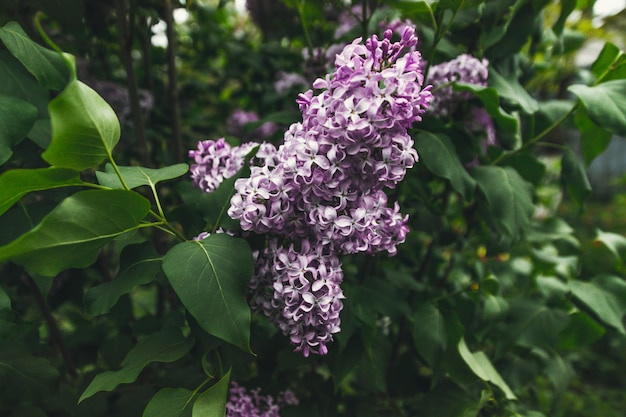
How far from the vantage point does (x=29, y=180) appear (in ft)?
2.34

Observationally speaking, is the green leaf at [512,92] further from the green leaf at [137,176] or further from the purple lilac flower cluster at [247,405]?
the purple lilac flower cluster at [247,405]

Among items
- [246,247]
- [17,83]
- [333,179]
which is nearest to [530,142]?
[333,179]

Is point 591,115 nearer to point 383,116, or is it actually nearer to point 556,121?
point 556,121

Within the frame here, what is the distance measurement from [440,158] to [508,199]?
0.21m

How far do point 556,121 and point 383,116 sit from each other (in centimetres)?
78

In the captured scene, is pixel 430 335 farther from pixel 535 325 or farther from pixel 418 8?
pixel 418 8

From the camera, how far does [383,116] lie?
0.75 m

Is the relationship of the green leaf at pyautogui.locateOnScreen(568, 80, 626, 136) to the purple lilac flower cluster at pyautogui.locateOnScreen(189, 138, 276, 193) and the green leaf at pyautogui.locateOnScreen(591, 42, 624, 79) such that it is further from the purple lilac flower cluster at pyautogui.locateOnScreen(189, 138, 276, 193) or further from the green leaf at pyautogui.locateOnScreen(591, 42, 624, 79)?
the purple lilac flower cluster at pyautogui.locateOnScreen(189, 138, 276, 193)

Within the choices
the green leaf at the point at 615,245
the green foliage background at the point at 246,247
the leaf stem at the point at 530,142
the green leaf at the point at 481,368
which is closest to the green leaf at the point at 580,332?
the green foliage background at the point at 246,247

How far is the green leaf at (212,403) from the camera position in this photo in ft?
2.61

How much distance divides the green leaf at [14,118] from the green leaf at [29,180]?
0.18 meters

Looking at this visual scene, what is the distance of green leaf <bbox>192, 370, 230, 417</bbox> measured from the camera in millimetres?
795

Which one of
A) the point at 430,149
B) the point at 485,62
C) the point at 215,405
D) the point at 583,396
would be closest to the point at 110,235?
the point at 215,405

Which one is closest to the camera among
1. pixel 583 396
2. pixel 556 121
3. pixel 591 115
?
pixel 591 115
